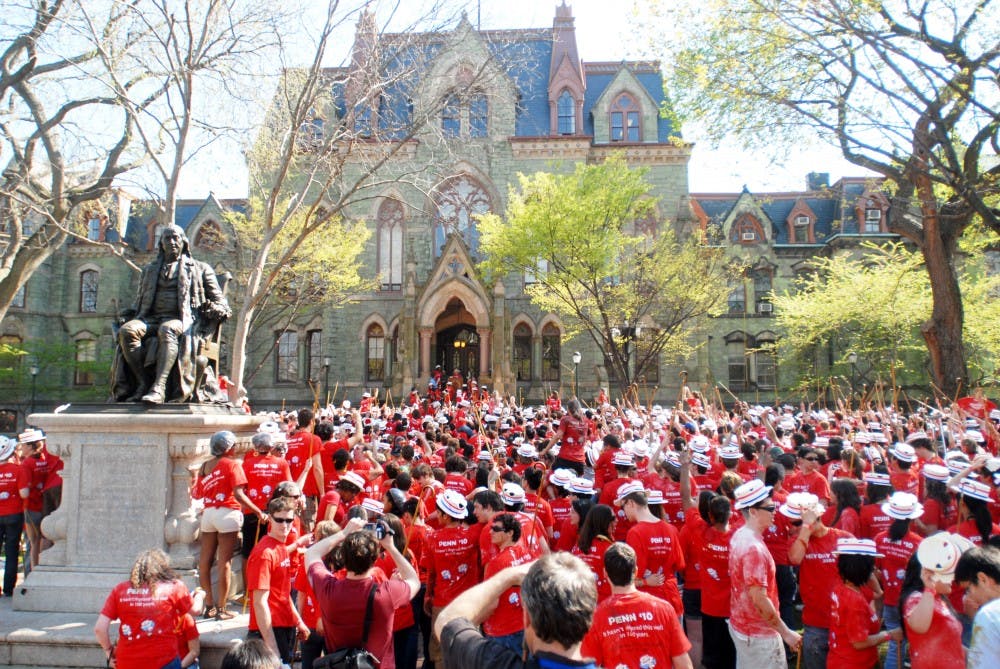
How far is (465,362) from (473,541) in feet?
102

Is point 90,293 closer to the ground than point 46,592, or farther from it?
farther from it

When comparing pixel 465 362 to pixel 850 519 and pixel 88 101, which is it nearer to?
pixel 88 101

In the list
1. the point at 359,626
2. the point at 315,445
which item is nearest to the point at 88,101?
the point at 315,445

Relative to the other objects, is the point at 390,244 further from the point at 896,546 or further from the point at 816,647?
the point at 816,647

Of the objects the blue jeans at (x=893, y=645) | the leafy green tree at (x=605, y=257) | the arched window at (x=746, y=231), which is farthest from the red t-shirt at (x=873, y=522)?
the arched window at (x=746, y=231)

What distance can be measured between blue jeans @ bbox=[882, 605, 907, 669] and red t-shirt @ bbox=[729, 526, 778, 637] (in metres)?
1.18

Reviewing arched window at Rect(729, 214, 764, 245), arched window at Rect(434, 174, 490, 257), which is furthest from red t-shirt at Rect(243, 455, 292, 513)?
arched window at Rect(729, 214, 764, 245)

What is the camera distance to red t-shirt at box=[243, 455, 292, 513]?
6.80 meters

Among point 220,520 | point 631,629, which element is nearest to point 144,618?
point 220,520

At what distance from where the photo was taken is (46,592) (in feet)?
20.8

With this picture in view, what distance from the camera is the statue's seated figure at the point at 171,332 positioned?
23.4ft

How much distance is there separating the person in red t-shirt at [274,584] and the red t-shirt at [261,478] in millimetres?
1725

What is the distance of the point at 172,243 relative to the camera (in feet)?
24.9

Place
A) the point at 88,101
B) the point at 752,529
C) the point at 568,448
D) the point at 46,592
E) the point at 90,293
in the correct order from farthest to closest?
the point at 90,293, the point at 88,101, the point at 568,448, the point at 46,592, the point at 752,529
